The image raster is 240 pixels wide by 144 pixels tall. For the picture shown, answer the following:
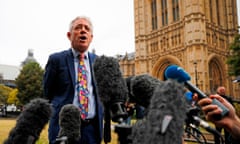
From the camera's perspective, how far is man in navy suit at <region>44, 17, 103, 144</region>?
2436mm

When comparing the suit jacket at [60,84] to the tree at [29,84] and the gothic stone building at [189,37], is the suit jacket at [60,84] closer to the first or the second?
the gothic stone building at [189,37]

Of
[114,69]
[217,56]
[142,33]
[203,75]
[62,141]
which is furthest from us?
[142,33]

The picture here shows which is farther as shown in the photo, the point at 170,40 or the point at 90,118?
the point at 170,40

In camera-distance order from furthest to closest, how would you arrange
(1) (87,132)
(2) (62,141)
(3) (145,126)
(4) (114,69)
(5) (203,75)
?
(5) (203,75)
(1) (87,132)
(4) (114,69)
(2) (62,141)
(3) (145,126)

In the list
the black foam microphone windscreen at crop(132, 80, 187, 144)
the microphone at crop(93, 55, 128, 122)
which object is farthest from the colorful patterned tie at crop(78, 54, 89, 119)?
the black foam microphone windscreen at crop(132, 80, 187, 144)

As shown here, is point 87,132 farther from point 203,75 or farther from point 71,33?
point 203,75

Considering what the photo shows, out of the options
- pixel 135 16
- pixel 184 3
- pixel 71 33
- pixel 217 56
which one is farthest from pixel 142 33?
pixel 71 33

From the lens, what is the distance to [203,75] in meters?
30.6

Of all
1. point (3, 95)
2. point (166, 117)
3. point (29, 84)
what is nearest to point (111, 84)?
point (166, 117)

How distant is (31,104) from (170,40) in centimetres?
3479

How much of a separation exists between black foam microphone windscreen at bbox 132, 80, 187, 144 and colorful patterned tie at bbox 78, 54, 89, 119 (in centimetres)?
170

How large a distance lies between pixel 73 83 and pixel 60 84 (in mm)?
165

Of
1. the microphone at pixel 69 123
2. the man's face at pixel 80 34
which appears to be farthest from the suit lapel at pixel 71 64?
the microphone at pixel 69 123

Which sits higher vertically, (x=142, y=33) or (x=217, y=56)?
(x=142, y=33)
